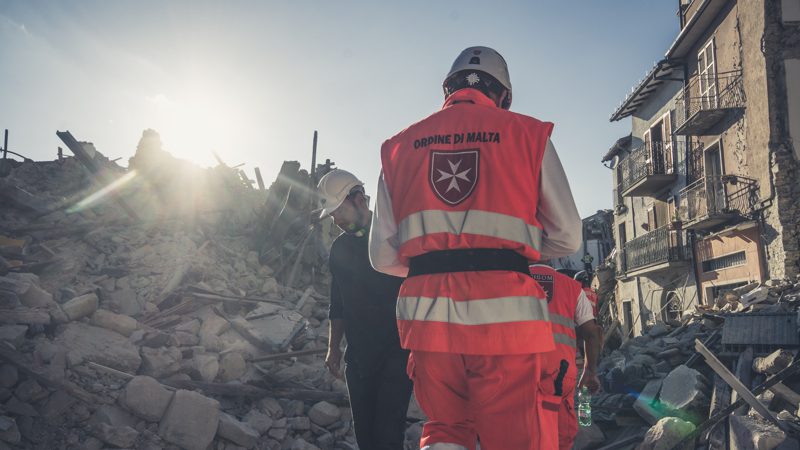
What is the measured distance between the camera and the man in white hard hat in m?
3.46

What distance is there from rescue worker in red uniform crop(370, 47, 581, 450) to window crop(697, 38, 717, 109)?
15.0 metres

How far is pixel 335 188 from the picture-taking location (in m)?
4.02

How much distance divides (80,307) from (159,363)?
5.40 ft

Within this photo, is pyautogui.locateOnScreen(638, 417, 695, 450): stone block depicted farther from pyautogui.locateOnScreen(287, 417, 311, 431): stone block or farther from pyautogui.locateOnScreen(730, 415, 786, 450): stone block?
pyautogui.locateOnScreen(287, 417, 311, 431): stone block

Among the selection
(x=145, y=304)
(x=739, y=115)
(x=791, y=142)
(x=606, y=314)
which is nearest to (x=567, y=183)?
(x=145, y=304)

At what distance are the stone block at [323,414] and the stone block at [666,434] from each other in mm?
3317

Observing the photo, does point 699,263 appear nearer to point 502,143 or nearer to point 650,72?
point 650,72

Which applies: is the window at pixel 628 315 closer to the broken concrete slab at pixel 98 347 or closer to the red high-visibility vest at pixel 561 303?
the red high-visibility vest at pixel 561 303

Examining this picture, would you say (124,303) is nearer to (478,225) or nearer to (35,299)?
(35,299)

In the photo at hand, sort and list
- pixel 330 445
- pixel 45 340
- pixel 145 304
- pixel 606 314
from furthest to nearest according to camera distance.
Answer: pixel 606 314
pixel 145 304
pixel 45 340
pixel 330 445

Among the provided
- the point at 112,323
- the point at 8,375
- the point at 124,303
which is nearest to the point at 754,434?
the point at 8,375

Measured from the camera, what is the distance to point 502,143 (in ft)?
6.22

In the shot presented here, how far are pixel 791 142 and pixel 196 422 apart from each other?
44.1 feet

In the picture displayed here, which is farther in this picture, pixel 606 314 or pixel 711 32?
pixel 606 314
